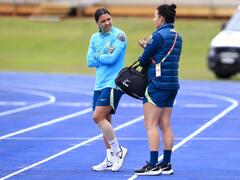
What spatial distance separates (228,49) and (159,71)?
61.1ft

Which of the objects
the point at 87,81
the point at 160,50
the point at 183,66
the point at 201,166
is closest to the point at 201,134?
the point at 201,166

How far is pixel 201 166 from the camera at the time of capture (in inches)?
510

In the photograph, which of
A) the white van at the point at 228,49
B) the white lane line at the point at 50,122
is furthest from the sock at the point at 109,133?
the white van at the point at 228,49

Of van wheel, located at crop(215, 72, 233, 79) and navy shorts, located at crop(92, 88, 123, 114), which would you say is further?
van wheel, located at crop(215, 72, 233, 79)

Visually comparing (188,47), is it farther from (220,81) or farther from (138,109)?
(138,109)

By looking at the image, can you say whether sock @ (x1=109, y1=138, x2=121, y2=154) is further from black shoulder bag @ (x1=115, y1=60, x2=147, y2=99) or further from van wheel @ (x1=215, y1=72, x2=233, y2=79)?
van wheel @ (x1=215, y1=72, x2=233, y2=79)

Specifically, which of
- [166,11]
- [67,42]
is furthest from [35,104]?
[67,42]

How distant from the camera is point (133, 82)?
12.2 metres

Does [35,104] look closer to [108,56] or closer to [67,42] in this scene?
[108,56]

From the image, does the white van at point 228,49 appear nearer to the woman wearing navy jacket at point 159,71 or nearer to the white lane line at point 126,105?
the white lane line at point 126,105

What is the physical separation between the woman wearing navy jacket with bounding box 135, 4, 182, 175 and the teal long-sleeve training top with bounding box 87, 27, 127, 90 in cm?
57

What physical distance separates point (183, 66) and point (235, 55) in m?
6.56

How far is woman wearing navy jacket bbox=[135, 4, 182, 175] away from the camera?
11.9 metres

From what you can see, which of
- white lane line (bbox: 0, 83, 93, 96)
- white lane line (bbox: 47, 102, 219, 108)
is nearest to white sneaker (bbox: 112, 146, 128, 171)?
white lane line (bbox: 47, 102, 219, 108)
